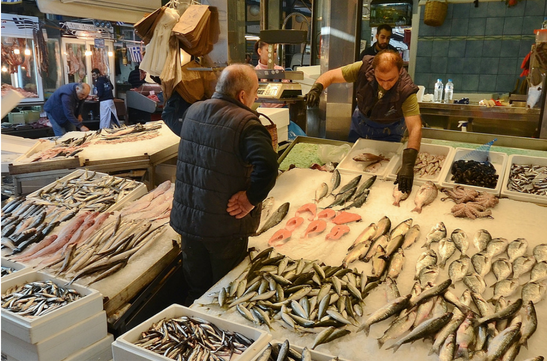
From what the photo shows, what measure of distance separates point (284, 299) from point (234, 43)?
3277mm

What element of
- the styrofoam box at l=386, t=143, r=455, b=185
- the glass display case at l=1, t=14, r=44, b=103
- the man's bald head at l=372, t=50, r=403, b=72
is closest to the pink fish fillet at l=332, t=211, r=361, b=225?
the styrofoam box at l=386, t=143, r=455, b=185

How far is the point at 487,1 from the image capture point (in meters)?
9.36

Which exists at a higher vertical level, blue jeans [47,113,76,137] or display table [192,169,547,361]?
display table [192,169,547,361]

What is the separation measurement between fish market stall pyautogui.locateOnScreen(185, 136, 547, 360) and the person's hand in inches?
12.0

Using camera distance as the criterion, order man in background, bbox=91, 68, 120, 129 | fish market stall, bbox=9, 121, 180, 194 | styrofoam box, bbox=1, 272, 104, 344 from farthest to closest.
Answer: man in background, bbox=91, 68, 120, 129, fish market stall, bbox=9, 121, 180, 194, styrofoam box, bbox=1, 272, 104, 344

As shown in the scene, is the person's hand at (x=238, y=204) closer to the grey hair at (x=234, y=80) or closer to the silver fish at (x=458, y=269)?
the grey hair at (x=234, y=80)

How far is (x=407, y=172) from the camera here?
11.7 feet

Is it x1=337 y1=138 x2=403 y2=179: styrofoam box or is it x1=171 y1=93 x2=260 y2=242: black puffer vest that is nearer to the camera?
x1=171 y1=93 x2=260 y2=242: black puffer vest

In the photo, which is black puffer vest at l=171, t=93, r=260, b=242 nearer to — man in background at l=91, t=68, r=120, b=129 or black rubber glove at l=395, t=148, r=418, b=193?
black rubber glove at l=395, t=148, r=418, b=193

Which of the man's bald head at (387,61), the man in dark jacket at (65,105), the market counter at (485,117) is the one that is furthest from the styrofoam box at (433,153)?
the man in dark jacket at (65,105)

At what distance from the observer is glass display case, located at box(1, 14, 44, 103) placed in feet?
32.2

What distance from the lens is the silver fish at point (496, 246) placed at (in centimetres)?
270

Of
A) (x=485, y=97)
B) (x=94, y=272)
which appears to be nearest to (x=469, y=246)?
(x=94, y=272)

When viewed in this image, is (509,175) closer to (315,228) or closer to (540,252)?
(540,252)
